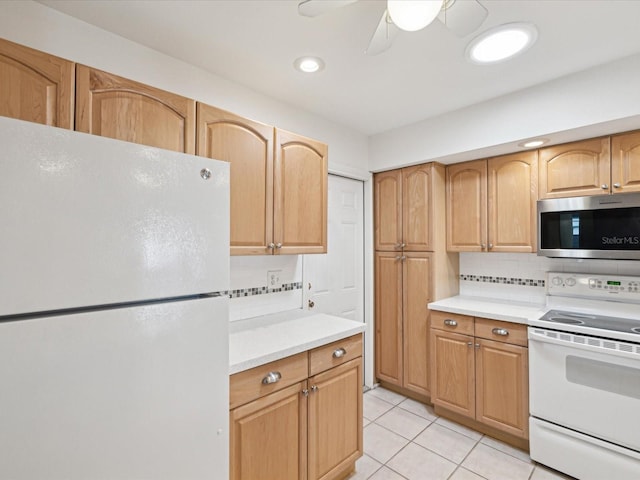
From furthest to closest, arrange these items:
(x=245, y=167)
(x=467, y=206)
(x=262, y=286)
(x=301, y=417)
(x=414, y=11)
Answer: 1. (x=467, y=206)
2. (x=262, y=286)
3. (x=245, y=167)
4. (x=301, y=417)
5. (x=414, y=11)

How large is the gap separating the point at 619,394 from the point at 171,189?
8.16 feet

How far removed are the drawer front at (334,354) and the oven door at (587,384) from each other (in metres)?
1.16

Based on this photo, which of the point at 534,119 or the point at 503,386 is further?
the point at 503,386

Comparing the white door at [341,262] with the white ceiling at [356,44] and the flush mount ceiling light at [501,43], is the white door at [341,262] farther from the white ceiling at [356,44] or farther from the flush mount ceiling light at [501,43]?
the flush mount ceiling light at [501,43]

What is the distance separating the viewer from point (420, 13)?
100 cm

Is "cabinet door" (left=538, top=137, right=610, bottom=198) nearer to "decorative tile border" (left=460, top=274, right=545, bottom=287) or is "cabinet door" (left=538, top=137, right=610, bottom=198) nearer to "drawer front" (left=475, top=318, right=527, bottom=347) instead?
"decorative tile border" (left=460, top=274, right=545, bottom=287)

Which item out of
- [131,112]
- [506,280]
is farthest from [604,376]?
[131,112]

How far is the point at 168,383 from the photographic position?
96 centimetres

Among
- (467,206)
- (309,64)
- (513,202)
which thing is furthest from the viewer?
(467,206)

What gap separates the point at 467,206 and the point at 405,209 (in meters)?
0.51

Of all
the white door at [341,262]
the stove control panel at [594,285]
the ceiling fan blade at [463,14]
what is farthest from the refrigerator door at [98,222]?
the stove control panel at [594,285]

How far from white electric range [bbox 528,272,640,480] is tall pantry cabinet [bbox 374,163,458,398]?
2.72ft

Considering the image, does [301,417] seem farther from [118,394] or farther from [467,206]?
[467,206]

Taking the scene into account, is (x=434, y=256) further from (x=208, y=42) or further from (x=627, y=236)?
(x=208, y=42)
